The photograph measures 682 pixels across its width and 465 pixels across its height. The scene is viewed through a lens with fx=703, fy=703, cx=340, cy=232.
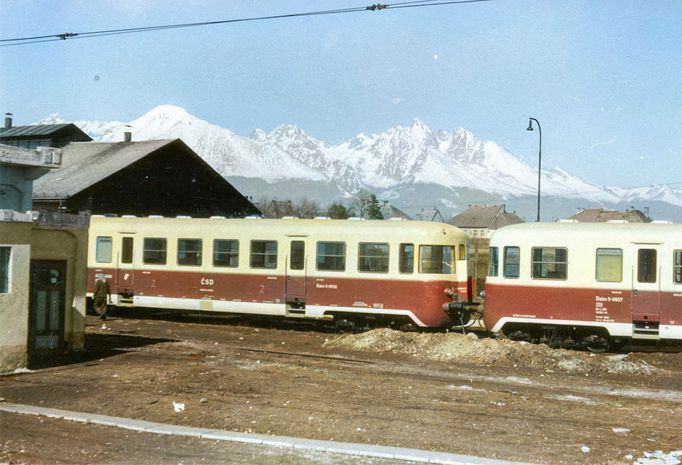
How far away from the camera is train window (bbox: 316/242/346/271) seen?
21.1 m

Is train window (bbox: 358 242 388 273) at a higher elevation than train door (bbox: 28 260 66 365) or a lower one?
higher

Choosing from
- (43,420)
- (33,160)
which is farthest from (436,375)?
(33,160)

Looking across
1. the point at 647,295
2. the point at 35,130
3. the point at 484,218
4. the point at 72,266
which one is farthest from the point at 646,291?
the point at 484,218

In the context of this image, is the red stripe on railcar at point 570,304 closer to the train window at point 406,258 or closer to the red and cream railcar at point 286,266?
the red and cream railcar at point 286,266

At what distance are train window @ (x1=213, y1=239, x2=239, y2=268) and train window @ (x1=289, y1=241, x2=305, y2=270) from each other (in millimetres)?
2004

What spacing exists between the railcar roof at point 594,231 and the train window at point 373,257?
322cm

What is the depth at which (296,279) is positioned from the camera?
2156 centimetres

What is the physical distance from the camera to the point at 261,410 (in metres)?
10.8

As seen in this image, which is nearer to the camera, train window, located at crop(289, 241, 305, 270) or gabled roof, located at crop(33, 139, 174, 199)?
train window, located at crop(289, 241, 305, 270)

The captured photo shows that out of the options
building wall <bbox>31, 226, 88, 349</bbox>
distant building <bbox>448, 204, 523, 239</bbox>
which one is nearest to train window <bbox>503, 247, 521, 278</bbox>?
building wall <bbox>31, 226, 88, 349</bbox>

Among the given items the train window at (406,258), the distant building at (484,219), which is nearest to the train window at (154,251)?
the train window at (406,258)

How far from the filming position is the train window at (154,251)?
23.9 m

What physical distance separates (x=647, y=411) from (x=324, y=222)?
471 inches

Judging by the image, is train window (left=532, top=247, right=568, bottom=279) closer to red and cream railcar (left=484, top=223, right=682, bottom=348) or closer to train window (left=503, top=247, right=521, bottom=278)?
red and cream railcar (left=484, top=223, right=682, bottom=348)
